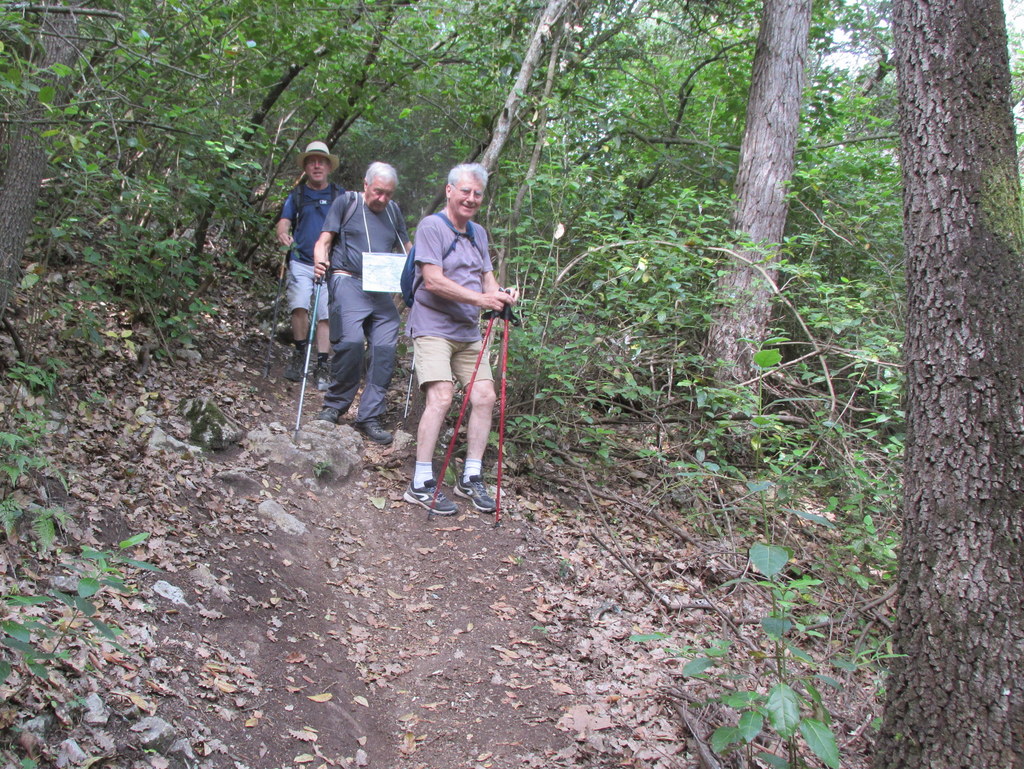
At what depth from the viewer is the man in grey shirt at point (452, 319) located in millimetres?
4961

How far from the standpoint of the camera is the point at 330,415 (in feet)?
19.8

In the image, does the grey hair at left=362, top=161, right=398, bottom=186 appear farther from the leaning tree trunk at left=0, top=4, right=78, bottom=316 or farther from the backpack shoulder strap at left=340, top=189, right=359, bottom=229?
the leaning tree trunk at left=0, top=4, right=78, bottom=316

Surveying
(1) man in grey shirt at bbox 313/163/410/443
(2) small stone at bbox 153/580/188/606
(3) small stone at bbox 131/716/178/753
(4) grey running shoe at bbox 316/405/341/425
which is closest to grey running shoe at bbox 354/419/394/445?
(1) man in grey shirt at bbox 313/163/410/443

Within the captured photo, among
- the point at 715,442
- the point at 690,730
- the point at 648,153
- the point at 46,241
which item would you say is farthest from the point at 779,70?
the point at 46,241

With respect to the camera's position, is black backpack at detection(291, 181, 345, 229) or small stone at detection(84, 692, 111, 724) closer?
small stone at detection(84, 692, 111, 724)

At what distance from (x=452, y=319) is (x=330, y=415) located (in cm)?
161

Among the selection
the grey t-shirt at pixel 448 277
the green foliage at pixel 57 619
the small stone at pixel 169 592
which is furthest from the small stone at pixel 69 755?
the grey t-shirt at pixel 448 277

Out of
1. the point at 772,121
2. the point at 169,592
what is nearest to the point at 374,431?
the point at 169,592

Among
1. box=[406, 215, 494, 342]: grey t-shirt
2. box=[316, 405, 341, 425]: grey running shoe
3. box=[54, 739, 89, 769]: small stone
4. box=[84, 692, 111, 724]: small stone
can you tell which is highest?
box=[406, 215, 494, 342]: grey t-shirt

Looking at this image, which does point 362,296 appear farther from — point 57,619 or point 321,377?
point 57,619

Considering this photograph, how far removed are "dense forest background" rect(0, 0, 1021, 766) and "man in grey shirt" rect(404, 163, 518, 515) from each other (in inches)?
26.5

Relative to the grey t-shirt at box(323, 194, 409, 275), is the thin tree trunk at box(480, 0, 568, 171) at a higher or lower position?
higher

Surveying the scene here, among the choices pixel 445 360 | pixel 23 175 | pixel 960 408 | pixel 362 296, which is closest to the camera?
pixel 960 408

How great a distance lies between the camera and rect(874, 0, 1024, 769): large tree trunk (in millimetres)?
2432
